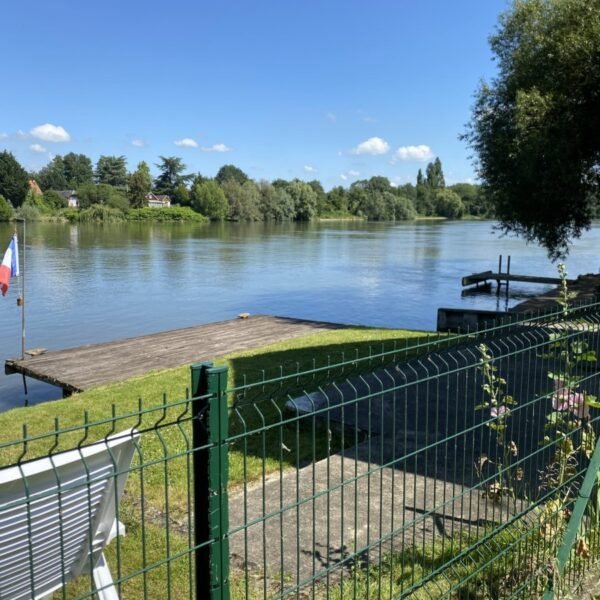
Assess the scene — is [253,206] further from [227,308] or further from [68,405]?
[68,405]

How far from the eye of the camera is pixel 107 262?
36.3 m

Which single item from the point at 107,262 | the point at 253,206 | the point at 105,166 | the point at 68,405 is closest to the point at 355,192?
the point at 253,206

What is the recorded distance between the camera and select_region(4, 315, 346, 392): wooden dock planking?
10195 millimetres

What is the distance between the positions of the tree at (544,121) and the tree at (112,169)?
389ft

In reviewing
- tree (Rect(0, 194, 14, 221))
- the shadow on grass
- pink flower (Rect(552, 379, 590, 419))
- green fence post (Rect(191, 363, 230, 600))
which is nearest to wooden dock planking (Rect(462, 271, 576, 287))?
the shadow on grass

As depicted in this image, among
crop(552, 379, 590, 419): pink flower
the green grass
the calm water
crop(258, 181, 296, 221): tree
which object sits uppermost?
crop(258, 181, 296, 221): tree

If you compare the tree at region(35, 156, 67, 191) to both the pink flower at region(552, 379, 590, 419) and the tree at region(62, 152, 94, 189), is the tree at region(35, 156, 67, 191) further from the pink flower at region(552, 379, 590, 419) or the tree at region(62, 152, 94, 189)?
the pink flower at region(552, 379, 590, 419)

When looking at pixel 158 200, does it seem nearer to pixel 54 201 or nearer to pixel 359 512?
pixel 54 201

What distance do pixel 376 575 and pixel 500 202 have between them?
53.1 feet

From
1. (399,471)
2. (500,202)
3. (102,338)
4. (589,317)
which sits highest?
(500,202)

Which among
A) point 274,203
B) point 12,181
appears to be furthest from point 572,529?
point 12,181

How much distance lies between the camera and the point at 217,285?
28.6 meters

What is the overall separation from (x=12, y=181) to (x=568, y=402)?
99954 mm

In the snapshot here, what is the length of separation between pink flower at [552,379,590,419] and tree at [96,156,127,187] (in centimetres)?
13160
